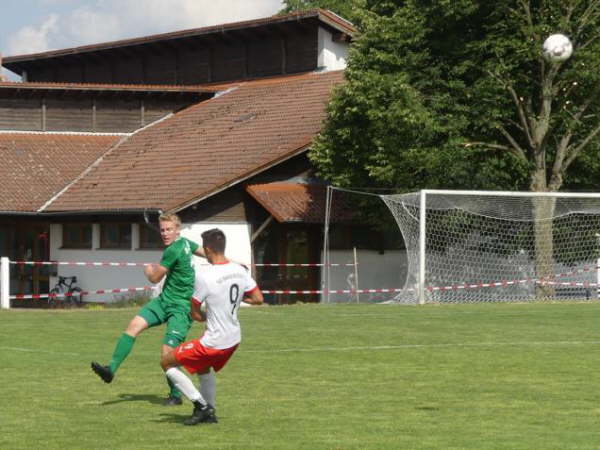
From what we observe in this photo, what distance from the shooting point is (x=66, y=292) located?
3675 cm

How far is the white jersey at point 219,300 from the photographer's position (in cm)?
1016

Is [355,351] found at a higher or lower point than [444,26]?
lower

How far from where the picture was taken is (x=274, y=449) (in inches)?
358

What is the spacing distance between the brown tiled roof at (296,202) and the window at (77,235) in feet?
18.4

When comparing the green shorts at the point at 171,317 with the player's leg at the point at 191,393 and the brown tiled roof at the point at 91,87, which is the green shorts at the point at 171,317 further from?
the brown tiled roof at the point at 91,87

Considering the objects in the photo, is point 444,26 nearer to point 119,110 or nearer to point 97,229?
point 97,229

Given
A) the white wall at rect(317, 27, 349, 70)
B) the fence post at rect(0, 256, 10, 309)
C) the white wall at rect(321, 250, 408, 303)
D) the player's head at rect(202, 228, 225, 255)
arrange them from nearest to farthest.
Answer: the player's head at rect(202, 228, 225, 255), the fence post at rect(0, 256, 10, 309), the white wall at rect(321, 250, 408, 303), the white wall at rect(317, 27, 349, 70)

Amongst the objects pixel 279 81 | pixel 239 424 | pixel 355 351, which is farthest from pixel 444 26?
pixel 239 424

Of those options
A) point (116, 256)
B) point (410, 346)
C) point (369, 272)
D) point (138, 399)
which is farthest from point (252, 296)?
point (369, 272)

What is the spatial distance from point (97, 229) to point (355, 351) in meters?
21.2

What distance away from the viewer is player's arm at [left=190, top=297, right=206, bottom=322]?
10.2 m

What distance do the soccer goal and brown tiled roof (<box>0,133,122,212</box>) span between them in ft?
39.2

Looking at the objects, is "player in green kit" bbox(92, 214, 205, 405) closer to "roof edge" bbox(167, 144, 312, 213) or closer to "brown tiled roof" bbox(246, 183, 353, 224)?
"roof edge" bbox(167, 144, 312, 213)

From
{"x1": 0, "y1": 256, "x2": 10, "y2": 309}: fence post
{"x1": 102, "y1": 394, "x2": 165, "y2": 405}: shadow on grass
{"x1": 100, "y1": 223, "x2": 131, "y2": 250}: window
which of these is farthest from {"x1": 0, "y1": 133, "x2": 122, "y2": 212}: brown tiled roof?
{"x1": 102, "y1": 394, "x2": 165, "y2": 405}: shadow on grass
